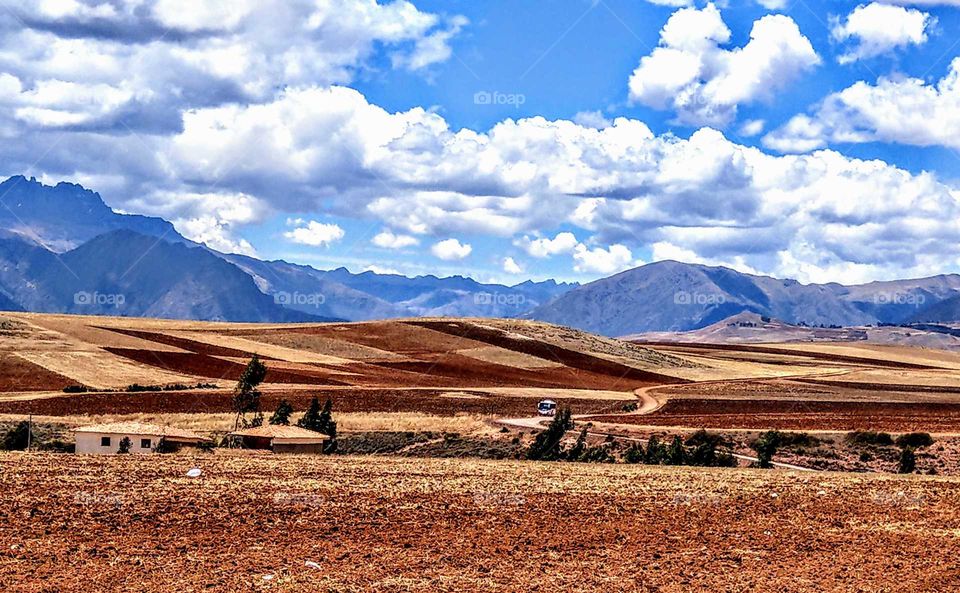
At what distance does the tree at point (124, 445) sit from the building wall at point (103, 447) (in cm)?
19

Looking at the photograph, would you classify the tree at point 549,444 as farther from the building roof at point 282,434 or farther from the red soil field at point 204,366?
the red soil field at point 204,366

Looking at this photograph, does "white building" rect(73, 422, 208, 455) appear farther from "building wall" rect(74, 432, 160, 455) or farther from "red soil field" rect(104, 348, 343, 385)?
"red soil field" rect(104, 348, 343, 385)

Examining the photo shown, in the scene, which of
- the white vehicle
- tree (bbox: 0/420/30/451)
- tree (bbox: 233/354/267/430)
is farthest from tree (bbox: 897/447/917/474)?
tree (bbox: 0/420/30/451)

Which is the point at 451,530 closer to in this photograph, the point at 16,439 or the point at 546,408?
the point at 16,439

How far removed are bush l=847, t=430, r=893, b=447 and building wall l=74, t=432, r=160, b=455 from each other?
3706cm

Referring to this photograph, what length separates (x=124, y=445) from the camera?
151 ft

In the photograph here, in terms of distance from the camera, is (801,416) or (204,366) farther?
(204,366)

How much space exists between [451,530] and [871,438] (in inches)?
1631

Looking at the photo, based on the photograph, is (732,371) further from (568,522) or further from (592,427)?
(568,522)

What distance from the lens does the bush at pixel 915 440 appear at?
56750mm

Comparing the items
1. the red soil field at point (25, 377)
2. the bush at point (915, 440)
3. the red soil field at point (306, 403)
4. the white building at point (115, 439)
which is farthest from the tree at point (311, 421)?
the red soil field at point (25, 377)

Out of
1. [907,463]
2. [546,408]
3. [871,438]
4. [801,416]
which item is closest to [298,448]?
[907,463]

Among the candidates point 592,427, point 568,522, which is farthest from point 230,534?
point 592,427

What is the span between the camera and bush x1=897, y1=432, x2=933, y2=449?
56750mm
